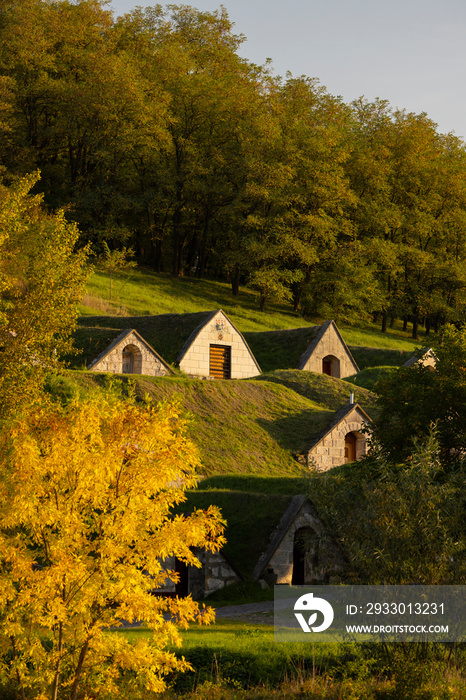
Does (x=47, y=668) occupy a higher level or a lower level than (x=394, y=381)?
lower

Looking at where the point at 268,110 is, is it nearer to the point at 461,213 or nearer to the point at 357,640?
the point at 461,213

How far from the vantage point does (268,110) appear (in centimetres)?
8206

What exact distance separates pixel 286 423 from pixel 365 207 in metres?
47.5

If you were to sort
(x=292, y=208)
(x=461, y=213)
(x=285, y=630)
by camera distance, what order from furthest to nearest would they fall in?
(x=461, y=213) < (x=292, y=208) < (x=285, y=630)

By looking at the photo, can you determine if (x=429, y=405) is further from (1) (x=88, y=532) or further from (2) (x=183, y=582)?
(1) (x=88, y=532)

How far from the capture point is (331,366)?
54.6 metres

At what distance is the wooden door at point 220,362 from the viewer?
160ft

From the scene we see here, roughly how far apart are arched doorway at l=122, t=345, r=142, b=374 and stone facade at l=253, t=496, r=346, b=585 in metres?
17.7

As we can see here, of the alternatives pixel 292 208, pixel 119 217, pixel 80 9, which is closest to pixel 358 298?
pixel 292 208

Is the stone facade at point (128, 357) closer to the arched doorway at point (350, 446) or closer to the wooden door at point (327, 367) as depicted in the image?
the arched doorway at point (350, 446)

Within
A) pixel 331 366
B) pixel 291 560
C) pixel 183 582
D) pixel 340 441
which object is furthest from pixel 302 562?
pixel 331 366

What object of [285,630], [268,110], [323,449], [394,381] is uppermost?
[268,110]

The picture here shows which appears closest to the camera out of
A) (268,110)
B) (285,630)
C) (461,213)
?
(285,630)

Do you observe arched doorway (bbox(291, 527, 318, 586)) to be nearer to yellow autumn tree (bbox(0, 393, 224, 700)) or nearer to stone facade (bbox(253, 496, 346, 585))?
stone facade (bbox(253, 496, 346, 585))
